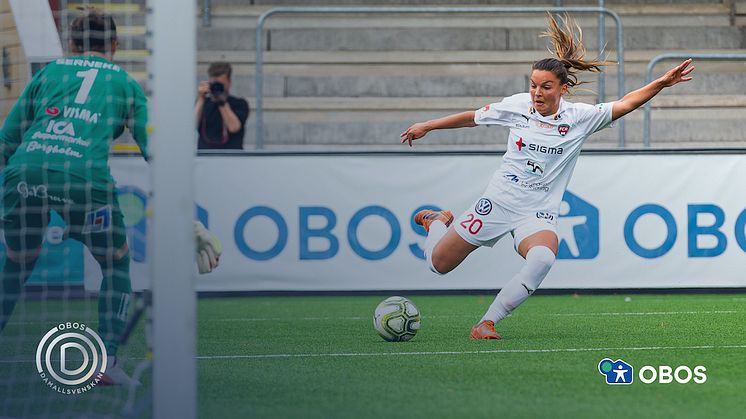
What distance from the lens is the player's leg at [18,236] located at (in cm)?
571

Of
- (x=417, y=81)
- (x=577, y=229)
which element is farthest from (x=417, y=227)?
(x=417, y=81)

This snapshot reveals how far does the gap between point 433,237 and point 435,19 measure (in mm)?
7757

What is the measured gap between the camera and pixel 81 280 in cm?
1005

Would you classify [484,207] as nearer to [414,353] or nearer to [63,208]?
[414,353]

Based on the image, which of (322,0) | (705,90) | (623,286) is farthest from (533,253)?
(322,0)

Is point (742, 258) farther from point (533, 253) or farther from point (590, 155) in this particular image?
point (533, 253)

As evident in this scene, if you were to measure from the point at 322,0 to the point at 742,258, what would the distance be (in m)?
7.01

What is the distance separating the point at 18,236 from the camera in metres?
5.81

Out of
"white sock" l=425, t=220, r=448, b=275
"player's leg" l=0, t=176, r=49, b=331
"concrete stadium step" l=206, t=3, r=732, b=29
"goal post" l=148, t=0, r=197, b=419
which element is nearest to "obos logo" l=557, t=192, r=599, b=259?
"white sock" l=425, t=220, r=448, b=275

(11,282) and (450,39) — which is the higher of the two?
(450,39)

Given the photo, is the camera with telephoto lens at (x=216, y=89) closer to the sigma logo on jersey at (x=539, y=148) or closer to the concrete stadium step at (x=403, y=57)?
the concrete stadium step at (x=403, y=57)

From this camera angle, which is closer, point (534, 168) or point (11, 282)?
point (11, 282)

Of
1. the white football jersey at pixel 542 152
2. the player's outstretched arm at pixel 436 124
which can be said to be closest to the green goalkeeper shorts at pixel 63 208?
the player's outstretched arm at pixel 436 124

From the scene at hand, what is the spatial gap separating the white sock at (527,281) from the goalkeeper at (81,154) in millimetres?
2410
